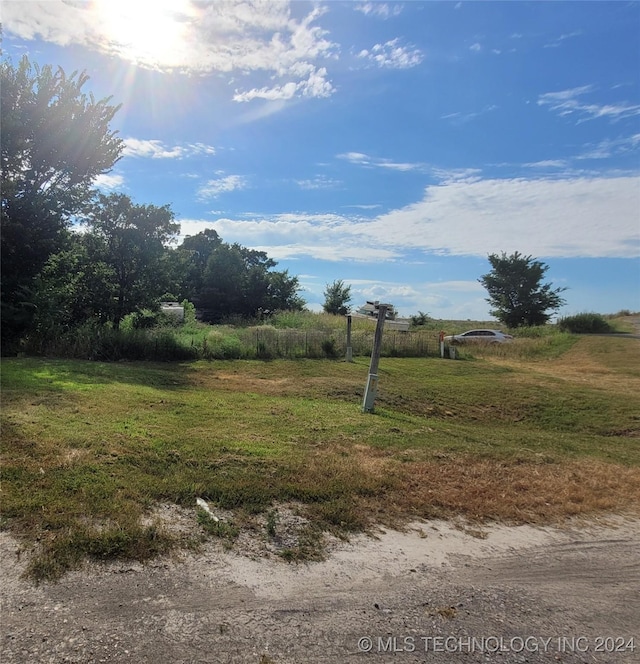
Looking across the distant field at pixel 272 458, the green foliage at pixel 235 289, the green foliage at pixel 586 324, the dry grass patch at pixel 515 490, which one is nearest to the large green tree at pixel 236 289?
the green foliage at pixel 235 289

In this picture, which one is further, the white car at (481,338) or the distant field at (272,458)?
the white car at (481,338)

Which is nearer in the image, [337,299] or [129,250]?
[129,250]

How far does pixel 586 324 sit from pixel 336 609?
35154 mm

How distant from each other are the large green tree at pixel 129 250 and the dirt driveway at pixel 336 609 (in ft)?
55.1

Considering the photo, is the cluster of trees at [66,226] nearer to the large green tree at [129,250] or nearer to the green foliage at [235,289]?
the large green tree at [129,250]

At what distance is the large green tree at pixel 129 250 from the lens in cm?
1798

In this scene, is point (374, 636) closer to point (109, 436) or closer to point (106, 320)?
point (109, 436)

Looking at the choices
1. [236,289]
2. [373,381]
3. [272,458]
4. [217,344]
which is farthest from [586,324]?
[272,458]

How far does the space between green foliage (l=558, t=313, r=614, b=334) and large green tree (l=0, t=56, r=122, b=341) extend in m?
30.1

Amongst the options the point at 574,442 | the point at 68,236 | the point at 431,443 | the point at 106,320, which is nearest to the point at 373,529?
the point at 431,443

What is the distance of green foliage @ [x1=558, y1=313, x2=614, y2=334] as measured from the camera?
103 feet

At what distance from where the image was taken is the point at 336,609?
241 cm

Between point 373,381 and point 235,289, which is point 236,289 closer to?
point 235,289

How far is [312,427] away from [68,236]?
41.8 feet
